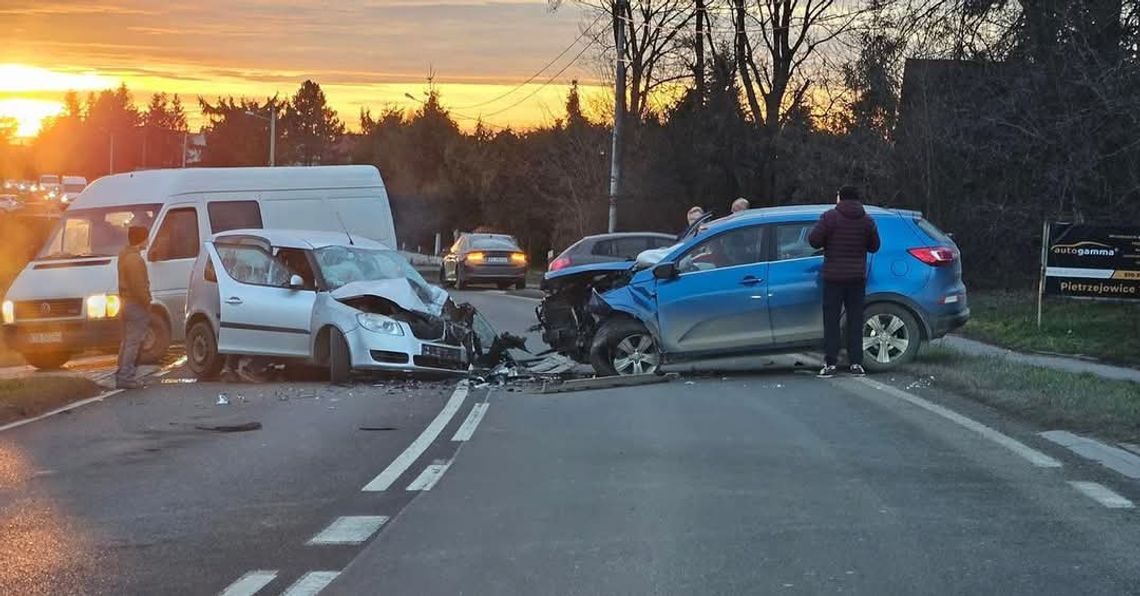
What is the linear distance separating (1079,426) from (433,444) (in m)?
4.95

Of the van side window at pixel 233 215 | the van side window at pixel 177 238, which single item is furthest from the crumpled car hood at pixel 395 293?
the van side window at pixel 177 238

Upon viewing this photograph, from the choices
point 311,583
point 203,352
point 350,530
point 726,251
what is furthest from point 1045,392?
point 203,352

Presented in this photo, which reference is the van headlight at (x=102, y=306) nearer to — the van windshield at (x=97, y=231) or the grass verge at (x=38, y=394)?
the van windshield at (x=97, y=231)

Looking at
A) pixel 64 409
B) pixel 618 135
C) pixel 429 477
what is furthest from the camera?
pixel 618 135

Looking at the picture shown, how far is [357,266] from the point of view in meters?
14.9

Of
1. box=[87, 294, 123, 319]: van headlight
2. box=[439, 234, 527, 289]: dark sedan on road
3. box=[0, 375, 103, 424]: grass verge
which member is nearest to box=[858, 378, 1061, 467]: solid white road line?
box=[0, 375, 103, 424]: grass verge

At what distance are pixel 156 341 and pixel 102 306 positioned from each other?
0.88 metres

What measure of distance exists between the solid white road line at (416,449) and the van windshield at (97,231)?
7618 mm

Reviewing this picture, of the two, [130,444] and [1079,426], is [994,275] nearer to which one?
[1079,426]

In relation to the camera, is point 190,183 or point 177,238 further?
point 190,183

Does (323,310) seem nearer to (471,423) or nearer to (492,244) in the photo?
(471,423)

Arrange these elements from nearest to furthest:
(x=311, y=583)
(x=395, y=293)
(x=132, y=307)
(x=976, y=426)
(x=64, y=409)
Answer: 1. (x=311, y=583)
2. (x=976, y=426)
3. (x=64, y=409)
4. (x=395, y=293)
5. (x=132, y=307)

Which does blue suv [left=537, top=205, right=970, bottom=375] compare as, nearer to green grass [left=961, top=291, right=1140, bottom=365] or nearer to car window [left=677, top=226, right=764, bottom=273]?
car window [left=677, top=226, right=764, bottom=273]

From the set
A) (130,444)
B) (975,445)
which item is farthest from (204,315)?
(975,445)
